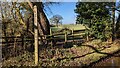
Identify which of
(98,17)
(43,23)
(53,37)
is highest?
(98,17)

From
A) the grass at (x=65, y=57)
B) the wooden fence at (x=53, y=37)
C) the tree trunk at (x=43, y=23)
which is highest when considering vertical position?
the tree trunk at (x=43, y=23)

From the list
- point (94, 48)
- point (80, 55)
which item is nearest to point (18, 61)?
point (80, 55)

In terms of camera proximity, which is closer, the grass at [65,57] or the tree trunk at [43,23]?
the grass at [65,57]

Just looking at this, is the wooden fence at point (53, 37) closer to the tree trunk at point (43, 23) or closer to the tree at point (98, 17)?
the tree trunk at point (43, 23)

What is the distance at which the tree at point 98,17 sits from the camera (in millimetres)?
17094

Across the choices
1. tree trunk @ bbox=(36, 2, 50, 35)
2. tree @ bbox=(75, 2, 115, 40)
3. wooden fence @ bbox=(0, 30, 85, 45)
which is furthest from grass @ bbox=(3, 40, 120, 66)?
tree @ bbox=(75, 2, 115, 40)

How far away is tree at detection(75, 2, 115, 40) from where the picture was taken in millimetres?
17094

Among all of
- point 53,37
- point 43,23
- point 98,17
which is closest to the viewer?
point 53,37

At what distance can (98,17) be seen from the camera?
679 inches

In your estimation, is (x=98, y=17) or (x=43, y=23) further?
(x=98, y=17)

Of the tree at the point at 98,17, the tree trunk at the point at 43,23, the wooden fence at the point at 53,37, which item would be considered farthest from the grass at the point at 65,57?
the tree at the point at 98,17

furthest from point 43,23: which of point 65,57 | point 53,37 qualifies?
point 65,57

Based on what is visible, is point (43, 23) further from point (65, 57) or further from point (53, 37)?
point (65, 57)

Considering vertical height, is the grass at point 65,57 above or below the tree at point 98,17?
below
